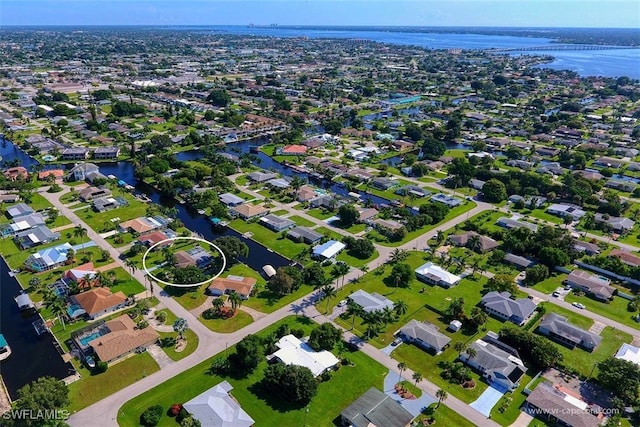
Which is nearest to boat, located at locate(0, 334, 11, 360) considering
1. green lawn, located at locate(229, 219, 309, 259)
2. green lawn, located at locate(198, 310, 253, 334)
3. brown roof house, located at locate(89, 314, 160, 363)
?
brown roof house, located at locate(89, 314, 160, 363)

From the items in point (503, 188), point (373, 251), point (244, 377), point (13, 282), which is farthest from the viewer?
point (503, 188)

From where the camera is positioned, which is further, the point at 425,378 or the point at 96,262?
the point at 96,262

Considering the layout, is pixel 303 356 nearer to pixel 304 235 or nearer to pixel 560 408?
pixel 560 408

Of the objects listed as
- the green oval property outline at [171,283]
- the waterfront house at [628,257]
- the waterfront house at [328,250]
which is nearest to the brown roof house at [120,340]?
the green oval property outline at [171,283]

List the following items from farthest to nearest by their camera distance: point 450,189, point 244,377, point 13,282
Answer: point 450,189, point 13,282, point 244,377

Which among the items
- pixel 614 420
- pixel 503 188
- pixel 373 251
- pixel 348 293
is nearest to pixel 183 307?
pixel 348 293

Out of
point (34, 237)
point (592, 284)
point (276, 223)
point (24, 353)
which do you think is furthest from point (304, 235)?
point (592, 284)

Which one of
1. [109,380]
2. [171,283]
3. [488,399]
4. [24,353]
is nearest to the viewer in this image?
[488,399]

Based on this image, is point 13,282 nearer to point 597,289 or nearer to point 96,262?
point 96,262
